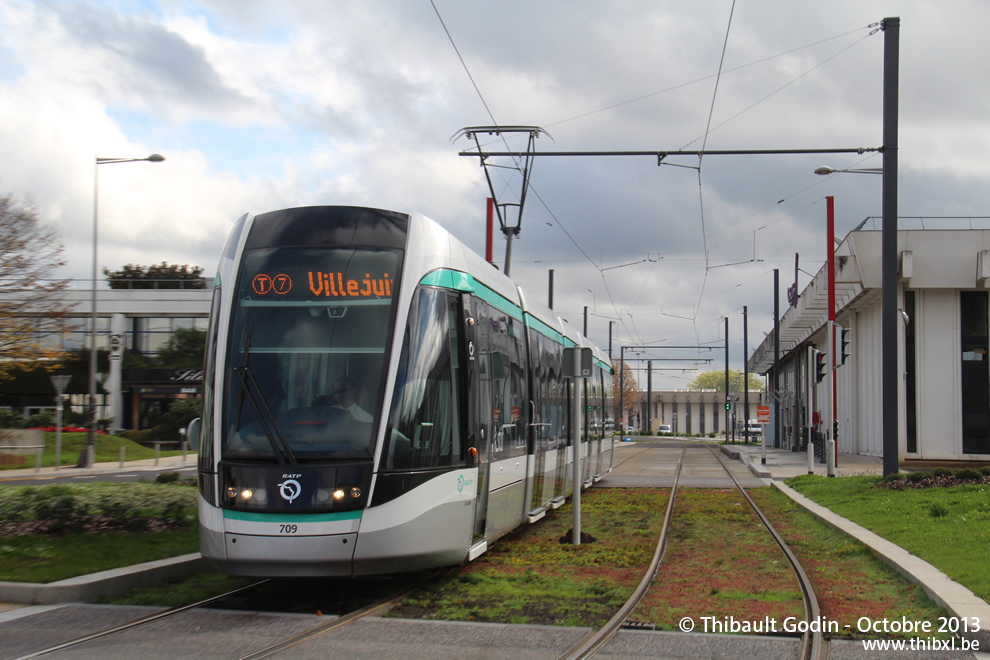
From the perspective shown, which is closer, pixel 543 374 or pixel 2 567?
pixel 2 567

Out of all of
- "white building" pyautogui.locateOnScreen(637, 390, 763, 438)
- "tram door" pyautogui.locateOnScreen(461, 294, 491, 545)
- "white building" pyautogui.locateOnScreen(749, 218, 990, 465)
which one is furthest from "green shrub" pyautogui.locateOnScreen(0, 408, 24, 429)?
"white building" pyautogui.locateOnScreen(637, 390, 763, 438)

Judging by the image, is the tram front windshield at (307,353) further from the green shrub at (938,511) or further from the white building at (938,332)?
the white building at (938,332)

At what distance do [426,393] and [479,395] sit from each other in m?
0.99

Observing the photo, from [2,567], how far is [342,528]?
3.58 m

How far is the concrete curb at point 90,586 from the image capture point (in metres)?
7.68

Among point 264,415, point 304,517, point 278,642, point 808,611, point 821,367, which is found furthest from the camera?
point 821,367

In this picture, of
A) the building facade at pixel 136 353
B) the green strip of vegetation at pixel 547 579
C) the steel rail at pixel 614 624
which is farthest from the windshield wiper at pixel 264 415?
the building facade at pixel 136 353

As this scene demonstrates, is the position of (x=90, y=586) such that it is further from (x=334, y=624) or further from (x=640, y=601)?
(x=640, y=601)

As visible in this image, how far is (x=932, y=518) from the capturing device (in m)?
12.3

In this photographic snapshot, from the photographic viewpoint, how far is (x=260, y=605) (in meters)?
7.70

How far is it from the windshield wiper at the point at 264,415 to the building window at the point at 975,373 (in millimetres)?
30233

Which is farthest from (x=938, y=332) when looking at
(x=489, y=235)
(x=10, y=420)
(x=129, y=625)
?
(x=10, y=420)

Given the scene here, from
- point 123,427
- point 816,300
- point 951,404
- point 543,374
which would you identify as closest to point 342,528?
point 543,374

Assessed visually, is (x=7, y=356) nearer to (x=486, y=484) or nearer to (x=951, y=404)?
(x=486, y=484)
